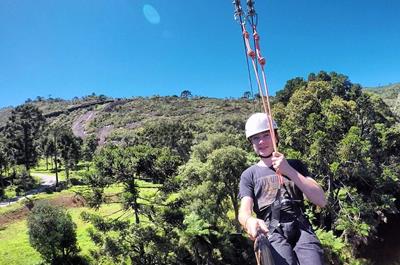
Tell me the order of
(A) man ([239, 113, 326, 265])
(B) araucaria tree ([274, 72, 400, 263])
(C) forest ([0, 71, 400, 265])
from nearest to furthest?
(A) man ([239, 113, 326, 265]) → (C) forest ([0, 71, 400, 265]) → (B) araucaria tree ([274, 72, 400, 263])

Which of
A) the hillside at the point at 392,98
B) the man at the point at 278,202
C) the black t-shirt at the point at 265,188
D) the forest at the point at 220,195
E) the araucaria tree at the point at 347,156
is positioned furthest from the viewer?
the hillside at the point at 392,98

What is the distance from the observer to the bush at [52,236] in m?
23.2

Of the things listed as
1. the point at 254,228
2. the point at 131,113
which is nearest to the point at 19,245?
the point at 254,228

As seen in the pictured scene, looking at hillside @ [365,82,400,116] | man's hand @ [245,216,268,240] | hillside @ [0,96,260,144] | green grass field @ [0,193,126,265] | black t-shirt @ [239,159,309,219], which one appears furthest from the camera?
hillside @ [0,96,260,144]

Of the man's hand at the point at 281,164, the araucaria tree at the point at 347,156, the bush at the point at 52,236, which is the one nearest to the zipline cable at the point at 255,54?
the man's hand at the point at 281,164

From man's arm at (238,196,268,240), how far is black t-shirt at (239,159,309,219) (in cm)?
10

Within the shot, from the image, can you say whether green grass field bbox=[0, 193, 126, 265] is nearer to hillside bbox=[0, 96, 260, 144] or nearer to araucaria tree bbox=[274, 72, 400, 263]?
araucaria tree bbox=[274, 72, 400, 263]

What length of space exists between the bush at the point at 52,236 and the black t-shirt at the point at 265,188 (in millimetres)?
22508

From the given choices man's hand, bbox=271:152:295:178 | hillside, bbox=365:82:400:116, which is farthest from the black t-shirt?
hillside, bbox=365:82:400:116

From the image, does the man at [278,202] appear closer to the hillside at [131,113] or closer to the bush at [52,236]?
the bush at [52,236]

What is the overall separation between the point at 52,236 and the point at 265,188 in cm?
2289

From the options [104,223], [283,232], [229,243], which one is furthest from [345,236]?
[283,232]

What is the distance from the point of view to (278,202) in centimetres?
349

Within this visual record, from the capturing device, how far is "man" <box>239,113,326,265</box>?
3.23 meters
